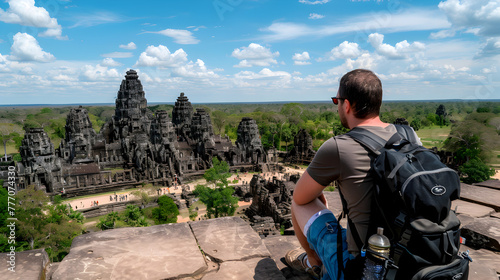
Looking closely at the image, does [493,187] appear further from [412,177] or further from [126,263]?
[126,263]

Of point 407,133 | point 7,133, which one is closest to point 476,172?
point 407,133

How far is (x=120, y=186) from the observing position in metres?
33.0

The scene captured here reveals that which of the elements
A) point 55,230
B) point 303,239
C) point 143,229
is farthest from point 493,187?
point 55,230

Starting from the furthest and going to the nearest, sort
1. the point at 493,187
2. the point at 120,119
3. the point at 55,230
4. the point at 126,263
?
the point at 120,119
the point at 55,230
the point at 493,187
the point at 126,263

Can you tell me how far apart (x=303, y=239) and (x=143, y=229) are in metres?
2.22

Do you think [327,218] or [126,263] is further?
[126,263]

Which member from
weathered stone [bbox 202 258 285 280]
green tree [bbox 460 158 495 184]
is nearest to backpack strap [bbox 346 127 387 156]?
weathered stone [bbox 202 258 285 280]

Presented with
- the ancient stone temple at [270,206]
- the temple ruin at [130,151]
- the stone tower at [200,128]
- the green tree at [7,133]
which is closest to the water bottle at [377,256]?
the ancient stone temple at [270,206]

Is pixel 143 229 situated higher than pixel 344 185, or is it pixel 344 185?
pixel 344 185

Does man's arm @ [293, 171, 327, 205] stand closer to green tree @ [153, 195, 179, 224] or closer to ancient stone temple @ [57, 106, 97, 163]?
green tree @ [153, 195, 179, 224]

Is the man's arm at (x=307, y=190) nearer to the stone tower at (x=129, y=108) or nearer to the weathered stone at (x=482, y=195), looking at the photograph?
the weathered stone at (x=482, y=195)

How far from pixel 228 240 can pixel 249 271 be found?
0.66 metres

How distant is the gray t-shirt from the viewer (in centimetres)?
207

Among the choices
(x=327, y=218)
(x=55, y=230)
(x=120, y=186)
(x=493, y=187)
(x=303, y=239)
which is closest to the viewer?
(x=327, y=218)
